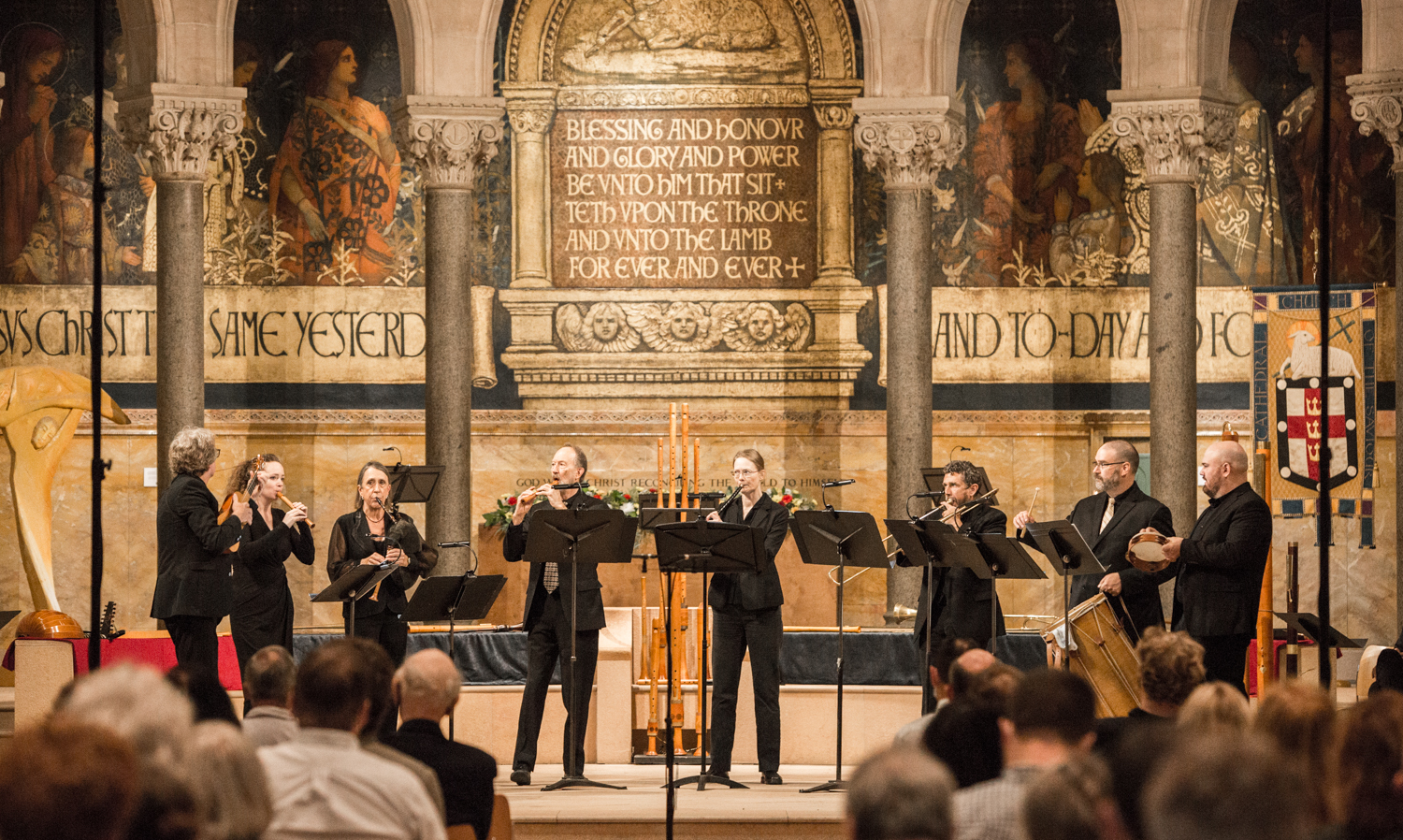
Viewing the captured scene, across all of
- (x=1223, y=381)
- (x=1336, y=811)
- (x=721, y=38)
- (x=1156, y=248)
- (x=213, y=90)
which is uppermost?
(x=721, y=38)

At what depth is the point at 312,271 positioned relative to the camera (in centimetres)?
1357

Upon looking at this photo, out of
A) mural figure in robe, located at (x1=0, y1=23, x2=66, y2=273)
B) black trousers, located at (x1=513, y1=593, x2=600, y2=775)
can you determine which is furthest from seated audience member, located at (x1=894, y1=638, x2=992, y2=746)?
mural figure in robe, located at (x1=0, y1=23, x2=66, y2=273)

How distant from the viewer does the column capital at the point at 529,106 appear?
44.4ft

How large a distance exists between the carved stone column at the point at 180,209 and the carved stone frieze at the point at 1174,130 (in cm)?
604

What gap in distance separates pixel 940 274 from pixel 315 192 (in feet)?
16.5

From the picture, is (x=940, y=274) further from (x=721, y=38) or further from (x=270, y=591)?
(x=270, y=591)

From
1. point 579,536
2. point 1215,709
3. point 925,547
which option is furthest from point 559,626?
point 1215,709

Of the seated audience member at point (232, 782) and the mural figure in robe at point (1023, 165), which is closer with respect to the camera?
the seated audience member at point (232, 782)

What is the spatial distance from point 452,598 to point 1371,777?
548 centimetres

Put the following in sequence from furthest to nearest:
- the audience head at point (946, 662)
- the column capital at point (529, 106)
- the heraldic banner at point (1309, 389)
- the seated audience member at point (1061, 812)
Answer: the column capital at point (529, 106)
the heraldic banner at point (1309, 389)
the audience head at point (946, 662)
the seated audience member at point (1061, 812)

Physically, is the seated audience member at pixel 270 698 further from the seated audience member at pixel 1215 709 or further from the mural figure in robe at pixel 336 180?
the mural figure in robe at pixel 336 180

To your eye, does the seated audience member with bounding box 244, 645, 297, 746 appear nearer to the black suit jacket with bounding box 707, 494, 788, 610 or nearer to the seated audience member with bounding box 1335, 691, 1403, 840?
the seated audience member with bounding box 1335, 691, 1403, 840

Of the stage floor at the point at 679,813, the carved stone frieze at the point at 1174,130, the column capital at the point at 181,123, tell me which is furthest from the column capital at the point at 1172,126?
the column capital at the point at 181,123

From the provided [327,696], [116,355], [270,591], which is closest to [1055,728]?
[327,696]
